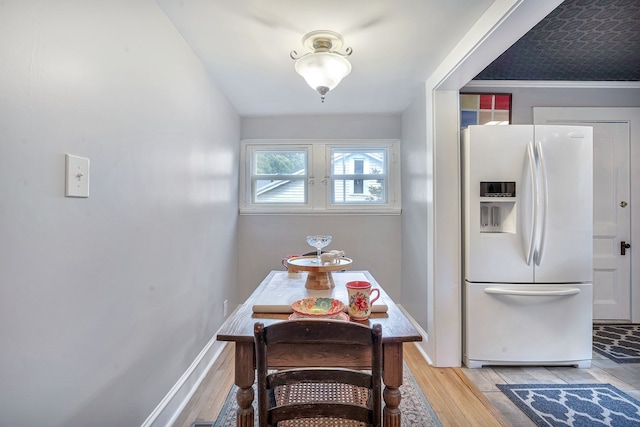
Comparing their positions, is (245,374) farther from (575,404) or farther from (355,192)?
(355,192)

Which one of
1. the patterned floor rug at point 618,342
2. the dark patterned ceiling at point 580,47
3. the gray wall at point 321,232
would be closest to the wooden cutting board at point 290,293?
the gray wall at point 321,232

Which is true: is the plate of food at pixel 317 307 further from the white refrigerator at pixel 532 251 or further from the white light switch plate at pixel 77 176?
the white refrigerator at pixel 532 251

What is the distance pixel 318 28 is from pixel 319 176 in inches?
71.4

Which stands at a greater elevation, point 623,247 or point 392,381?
point 623,247

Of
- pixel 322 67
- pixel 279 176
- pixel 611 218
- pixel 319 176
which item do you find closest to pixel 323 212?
pixel 319 176

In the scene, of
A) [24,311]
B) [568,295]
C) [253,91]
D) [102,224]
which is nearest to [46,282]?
[24,311]

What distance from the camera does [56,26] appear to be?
3.08ft

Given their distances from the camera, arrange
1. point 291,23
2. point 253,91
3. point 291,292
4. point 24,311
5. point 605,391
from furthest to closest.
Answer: point 253,91 < point 605,391 < point 291,23 < point 291,292 < point 24,311

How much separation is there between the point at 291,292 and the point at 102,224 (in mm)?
874

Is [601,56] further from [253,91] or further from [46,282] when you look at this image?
[46,282]

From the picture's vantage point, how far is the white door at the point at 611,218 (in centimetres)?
297

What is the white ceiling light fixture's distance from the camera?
5.54 feet

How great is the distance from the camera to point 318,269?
1.52 m

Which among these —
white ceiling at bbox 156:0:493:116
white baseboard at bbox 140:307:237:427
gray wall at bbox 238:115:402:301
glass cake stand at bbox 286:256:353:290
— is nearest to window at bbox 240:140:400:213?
gray wall at bbox 238:115:402:301
